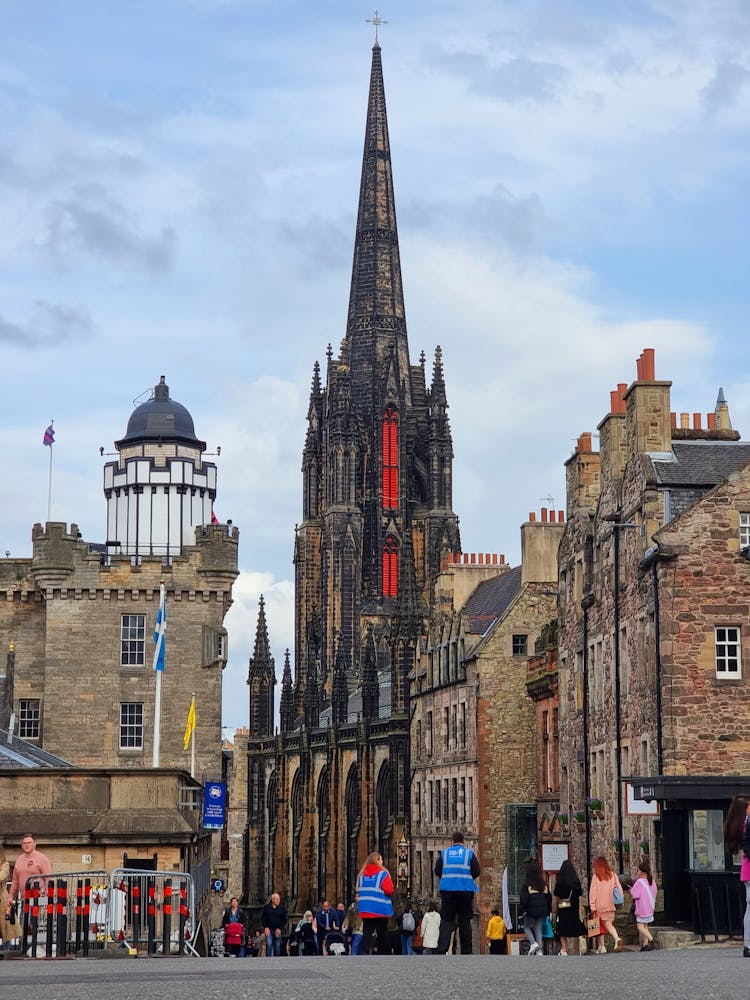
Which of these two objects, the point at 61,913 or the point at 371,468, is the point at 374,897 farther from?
the point at 371,468

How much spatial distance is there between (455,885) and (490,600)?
46363mm

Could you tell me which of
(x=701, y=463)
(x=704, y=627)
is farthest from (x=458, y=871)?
(x=701, y=463)

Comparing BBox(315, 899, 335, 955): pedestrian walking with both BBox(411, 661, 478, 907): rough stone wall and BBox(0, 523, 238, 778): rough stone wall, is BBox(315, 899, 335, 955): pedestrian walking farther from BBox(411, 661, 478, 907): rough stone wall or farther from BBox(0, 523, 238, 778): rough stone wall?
BBox(411, 661, 478, 907): rough stone wall

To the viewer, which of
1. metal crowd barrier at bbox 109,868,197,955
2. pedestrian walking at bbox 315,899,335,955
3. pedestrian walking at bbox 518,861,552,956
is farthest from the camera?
pedestrian walking at bbox 315,899,335,955

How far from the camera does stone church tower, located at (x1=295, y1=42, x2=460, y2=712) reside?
353 ft

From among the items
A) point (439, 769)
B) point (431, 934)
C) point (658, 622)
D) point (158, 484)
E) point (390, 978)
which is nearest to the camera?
point (390, 978)

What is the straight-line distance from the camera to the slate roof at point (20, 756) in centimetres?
3728

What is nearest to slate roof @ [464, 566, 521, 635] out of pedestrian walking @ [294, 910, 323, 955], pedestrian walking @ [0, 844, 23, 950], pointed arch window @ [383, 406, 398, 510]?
pedestrian walking @ [294, 910, 323, 955]

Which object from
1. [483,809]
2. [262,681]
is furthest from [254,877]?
[483,809]

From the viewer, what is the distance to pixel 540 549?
58.8 metres

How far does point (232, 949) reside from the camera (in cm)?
3694

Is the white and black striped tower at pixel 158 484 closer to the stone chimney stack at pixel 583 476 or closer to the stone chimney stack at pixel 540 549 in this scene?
the stone chimney stack at pixel 540 549

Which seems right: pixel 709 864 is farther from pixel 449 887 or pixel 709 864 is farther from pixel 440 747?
pixel 440 747

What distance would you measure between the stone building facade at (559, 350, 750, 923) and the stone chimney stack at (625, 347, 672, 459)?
3cm
